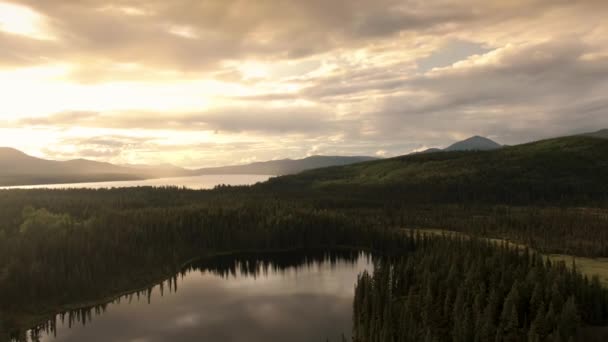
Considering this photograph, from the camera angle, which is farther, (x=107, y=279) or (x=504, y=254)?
(x=107, y=279)

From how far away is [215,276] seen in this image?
161500mm

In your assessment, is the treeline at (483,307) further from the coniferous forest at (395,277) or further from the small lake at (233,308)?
the small lake at (233,308)

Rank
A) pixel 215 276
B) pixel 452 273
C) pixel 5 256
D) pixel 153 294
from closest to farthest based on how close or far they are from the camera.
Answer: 1. pixel 452 273
2. pixel 5 256
3. pixel 153 294
4. pixel 215 276

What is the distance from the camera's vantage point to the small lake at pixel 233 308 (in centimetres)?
10012

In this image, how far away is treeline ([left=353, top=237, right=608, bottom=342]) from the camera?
2822 inches

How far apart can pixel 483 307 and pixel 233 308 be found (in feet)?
234

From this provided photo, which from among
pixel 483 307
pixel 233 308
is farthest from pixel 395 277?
pixel 233 308

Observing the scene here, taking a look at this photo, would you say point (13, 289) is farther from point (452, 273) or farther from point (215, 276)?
point (452, 273)

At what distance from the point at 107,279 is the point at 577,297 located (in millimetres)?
134067

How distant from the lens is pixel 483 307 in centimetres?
8438

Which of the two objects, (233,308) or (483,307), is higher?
(483,307)

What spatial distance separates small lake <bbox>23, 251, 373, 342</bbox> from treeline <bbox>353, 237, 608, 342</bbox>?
41.3 feet

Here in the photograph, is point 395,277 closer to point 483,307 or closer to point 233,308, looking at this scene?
point 483,307

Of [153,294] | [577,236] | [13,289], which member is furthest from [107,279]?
[577,236]
